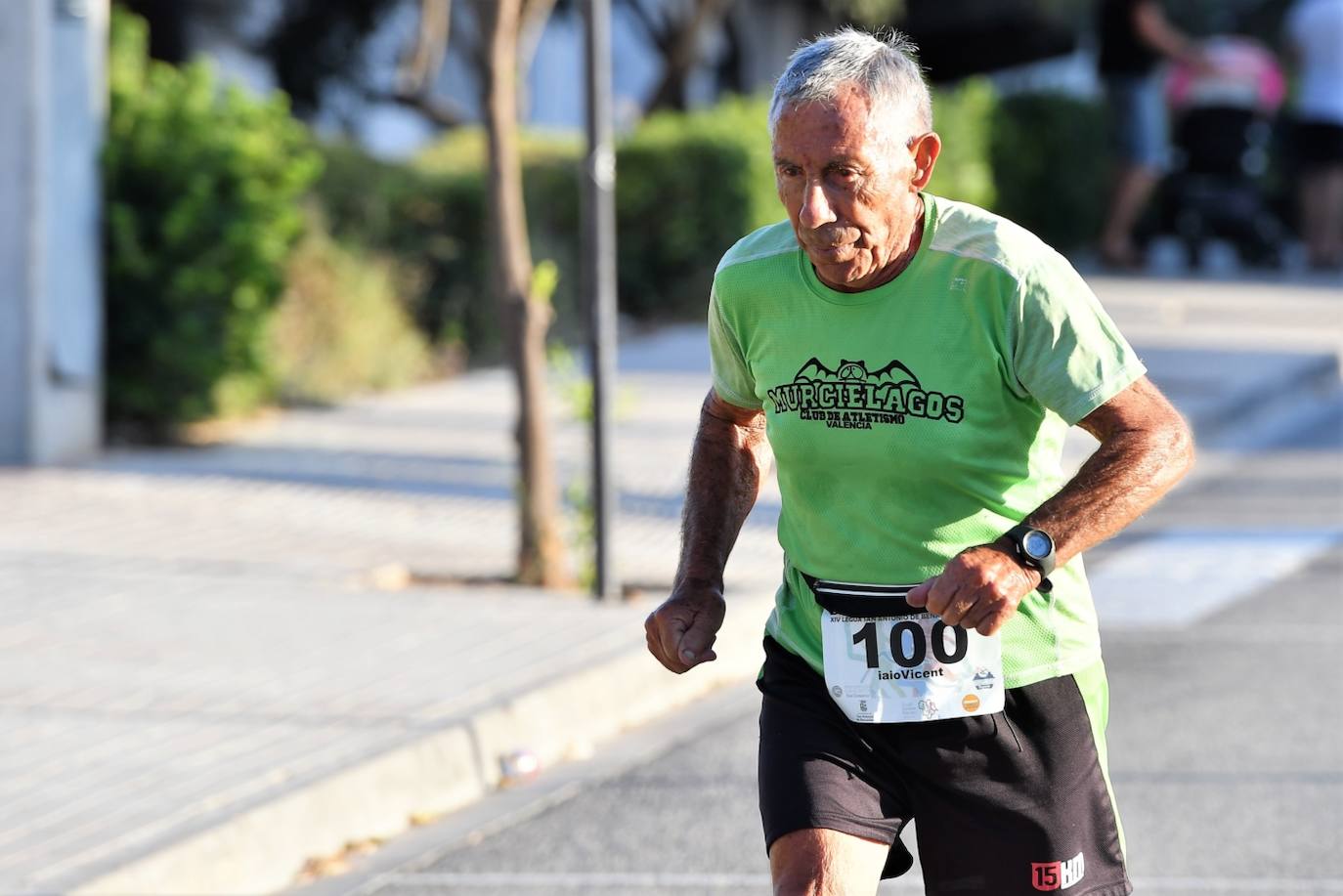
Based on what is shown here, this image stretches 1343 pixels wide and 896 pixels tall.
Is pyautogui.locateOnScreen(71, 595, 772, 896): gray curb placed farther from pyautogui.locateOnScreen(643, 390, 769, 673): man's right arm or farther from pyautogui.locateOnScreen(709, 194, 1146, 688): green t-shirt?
pyautogui.locateOnScreen(709, 194, 1146, 688): green t-shirt

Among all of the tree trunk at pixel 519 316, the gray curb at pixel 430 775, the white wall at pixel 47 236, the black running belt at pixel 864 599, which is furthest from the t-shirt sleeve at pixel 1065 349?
the white wall at pixel 47 236

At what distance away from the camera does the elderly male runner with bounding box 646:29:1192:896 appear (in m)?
3.26

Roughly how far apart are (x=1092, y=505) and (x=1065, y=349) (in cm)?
23

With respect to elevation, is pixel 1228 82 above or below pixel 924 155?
above

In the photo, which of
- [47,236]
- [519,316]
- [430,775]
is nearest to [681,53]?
[47,236]

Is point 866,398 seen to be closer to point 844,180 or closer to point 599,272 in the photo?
point 844,180

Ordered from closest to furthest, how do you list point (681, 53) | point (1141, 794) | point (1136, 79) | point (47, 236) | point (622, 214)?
point (1141, 794) < point (47, 236) < point (622, 214) < point (1136, 79) < point (681, 53)

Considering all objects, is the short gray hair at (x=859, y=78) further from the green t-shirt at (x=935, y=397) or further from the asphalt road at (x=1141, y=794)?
the asphalt road at (x=1141, y=794)

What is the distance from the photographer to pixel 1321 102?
18672mm

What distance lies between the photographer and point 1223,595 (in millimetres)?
8719

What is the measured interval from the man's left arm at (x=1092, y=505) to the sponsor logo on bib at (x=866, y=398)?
220 mm

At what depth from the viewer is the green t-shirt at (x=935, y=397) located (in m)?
3.29

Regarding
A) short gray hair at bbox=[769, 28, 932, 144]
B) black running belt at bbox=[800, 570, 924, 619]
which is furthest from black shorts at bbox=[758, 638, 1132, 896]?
short gray hair at bbox=[769, 28, 932, 144]

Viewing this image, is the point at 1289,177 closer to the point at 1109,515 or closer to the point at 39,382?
the point at 39,382
